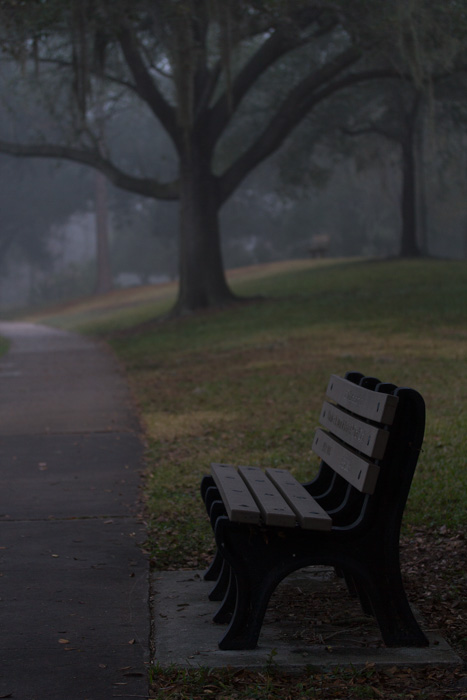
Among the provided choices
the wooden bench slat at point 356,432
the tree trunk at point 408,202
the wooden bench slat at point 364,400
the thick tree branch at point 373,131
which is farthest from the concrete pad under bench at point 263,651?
the tree trunk at point 408,202

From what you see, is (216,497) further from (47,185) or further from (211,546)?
(47,185)

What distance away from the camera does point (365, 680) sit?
3.23 metres

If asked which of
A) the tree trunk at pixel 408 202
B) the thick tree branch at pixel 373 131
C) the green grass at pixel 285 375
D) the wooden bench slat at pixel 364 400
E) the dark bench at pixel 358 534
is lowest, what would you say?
the green grass at pixel 285 375

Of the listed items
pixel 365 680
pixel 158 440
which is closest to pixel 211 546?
pixel 365 680

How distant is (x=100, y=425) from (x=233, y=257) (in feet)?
176

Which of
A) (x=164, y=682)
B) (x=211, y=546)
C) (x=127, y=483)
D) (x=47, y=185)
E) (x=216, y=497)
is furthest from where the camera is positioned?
(x=47, y=185)

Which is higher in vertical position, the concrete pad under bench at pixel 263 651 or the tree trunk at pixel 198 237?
the tree trunk at pixel 198 237

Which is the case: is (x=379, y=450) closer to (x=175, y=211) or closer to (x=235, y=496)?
(x=235, y=496)

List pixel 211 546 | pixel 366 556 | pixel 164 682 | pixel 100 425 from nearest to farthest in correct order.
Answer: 1. pixel 164 682
2. pixel 366 556
3. pixel 211 546
4. pixel 100 425

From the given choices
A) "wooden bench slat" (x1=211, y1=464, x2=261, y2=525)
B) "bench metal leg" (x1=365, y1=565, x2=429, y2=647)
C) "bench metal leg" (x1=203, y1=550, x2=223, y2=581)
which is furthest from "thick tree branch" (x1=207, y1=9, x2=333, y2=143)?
"bench metal leg" (x1=365, y1=565, x2=429, y2=647)

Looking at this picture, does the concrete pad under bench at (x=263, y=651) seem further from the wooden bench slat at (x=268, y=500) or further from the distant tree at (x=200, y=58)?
the distant tree at (x=200, y=58)

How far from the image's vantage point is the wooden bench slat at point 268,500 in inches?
133

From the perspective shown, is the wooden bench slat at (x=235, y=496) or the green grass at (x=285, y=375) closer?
the wooden bench slat at (x=235, y=496)

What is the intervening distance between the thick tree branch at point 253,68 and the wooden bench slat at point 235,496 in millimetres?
16168
